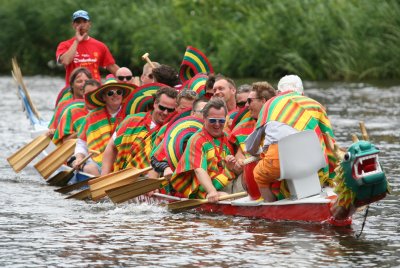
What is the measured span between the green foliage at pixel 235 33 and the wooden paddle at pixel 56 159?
15.1 metres

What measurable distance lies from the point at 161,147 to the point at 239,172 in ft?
3.44

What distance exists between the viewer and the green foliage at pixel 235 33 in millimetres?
29156

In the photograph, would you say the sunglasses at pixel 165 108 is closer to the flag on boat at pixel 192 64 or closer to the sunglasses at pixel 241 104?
the sunglasses at pixel 241 104

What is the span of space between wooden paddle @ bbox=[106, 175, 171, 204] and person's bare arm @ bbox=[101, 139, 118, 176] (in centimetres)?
106

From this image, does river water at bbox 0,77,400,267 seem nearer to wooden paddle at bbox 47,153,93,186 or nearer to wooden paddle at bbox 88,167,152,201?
wooden paddle at bbox 88,167,152,201

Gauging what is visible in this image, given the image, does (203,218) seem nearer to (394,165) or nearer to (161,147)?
(161,147)

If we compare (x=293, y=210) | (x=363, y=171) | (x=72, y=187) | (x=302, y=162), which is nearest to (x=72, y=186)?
(x=72, y=187)

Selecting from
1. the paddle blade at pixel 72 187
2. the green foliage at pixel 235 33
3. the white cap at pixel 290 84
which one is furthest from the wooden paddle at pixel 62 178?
the green foliage at pixel 235 33

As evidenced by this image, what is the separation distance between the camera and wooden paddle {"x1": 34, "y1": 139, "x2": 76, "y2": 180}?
14.5 metres

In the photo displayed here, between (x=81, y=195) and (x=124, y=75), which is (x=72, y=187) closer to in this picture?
(x=81, y=195)

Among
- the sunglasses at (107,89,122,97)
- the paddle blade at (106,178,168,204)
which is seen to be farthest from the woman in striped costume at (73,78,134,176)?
the paddle blade at (106,178,168,204)

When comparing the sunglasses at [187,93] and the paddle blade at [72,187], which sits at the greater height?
the sunglasses at [187,93]

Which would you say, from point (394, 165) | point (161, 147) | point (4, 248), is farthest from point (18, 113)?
point (4, 248)

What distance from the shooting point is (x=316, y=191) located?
10555 millimetres
